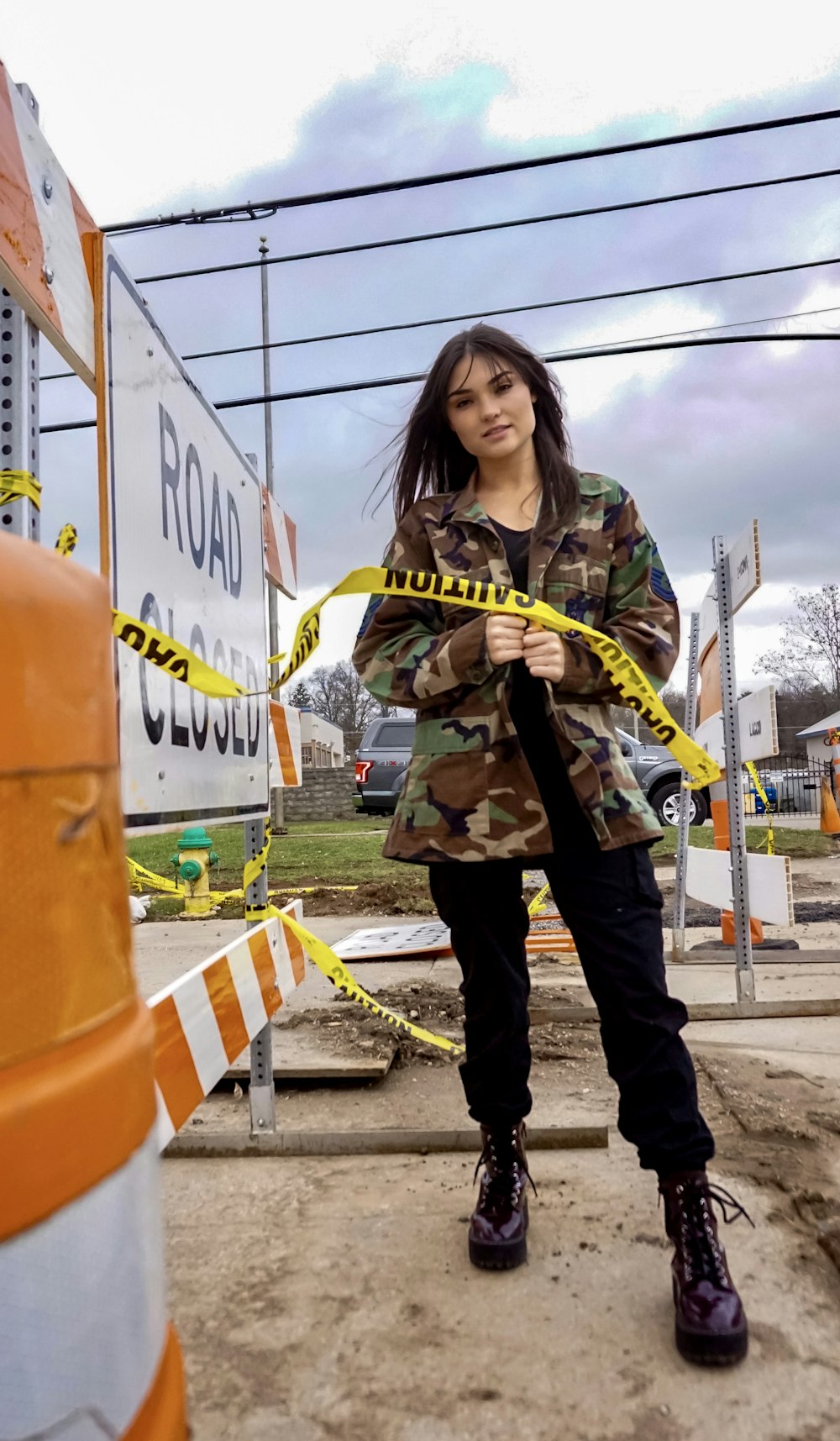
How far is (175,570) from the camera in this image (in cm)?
191

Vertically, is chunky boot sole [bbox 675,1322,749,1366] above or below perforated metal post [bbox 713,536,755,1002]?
below

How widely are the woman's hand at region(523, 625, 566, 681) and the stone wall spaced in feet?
74.1

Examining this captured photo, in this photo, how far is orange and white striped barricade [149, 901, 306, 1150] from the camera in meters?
1.51

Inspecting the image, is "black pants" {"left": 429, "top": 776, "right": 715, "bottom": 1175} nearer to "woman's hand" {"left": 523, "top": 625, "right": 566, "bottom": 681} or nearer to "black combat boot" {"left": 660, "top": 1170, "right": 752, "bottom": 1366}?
"black combat boot" {"left": 660, "top": 1170, "right": 752, "bottom": 1366}

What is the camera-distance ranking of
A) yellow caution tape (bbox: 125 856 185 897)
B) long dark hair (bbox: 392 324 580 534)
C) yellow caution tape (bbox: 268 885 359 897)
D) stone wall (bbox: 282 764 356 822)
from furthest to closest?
stone wall (bbox: 282 764 356 822) < yellow caution tape (bbox: 125 856 185 897) < yellow caution tape (bbox: 268 885 359 897) < long dark hair (bbox: 392 324 580 534)

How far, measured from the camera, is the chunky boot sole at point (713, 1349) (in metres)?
1.47

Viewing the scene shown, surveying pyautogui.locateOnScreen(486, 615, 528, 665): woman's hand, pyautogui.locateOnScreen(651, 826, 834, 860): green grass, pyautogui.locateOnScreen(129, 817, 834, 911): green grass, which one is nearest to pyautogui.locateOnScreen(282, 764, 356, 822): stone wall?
pyautogui.locateOnScreen(129, 817, 834, 911): green grass

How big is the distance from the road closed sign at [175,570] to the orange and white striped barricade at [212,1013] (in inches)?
11.1

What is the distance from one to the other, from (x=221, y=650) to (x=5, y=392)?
0.98m

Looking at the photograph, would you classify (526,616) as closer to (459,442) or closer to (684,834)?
(459,442)

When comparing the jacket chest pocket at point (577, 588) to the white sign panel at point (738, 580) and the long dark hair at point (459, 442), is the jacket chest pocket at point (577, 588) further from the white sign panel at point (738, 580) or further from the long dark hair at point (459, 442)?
the white sign panel at point (738, 580)

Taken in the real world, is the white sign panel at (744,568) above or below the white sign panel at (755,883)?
above

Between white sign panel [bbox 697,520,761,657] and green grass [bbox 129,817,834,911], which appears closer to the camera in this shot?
white sign panel [bbox 697,520,761,657]

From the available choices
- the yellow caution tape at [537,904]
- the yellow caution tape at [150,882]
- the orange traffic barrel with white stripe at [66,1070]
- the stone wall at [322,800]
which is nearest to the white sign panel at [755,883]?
the yellow caution tape at [537,904]
